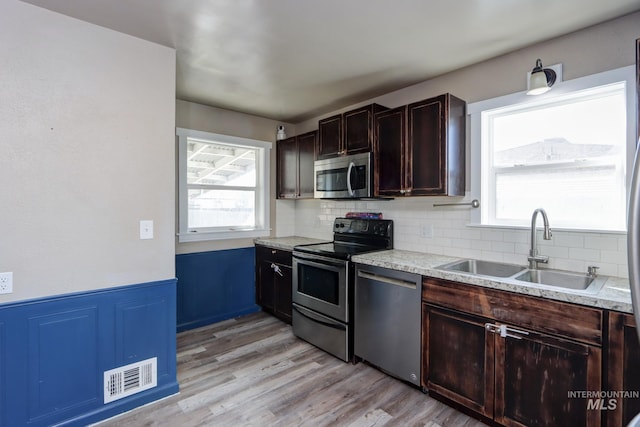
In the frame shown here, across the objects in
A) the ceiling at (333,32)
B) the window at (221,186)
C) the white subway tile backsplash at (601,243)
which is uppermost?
the ceiling at (333,32)

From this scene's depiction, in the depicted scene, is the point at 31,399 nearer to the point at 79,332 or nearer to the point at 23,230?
the point at 79,332

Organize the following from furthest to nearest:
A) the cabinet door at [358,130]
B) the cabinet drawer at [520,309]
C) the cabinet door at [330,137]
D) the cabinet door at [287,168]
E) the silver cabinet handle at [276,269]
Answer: the cabinet door at [287,168]
the silver cabinet handle at [276,269]
the cabinet door at [330,137]
the cabinet door at [358,130]
the cabinet drawer at [520,309]

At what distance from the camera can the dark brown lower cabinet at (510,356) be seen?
1.61 metres

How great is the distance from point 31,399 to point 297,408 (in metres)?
1.55

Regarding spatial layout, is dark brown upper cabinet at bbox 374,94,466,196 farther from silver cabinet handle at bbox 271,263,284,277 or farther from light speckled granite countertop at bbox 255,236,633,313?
silver cabinet handle at bbox 271,263,284,277

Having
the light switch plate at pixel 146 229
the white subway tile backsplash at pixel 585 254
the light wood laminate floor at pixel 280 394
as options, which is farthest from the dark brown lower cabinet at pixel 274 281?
the white subway tile backsplash at pixel 585 254

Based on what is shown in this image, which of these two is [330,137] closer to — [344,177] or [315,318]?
[344,177]

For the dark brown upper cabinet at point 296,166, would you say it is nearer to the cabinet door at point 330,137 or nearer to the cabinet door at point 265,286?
the cabinet door at point 330,137

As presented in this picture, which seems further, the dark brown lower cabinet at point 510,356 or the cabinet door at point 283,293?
the cabinet door at point 283,293

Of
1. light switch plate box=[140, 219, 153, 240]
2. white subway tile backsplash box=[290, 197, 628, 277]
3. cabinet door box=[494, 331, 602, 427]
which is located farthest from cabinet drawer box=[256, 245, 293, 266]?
cabinet door box=[494, 331, 602, 427]

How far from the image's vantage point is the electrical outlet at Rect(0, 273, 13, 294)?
1.76m

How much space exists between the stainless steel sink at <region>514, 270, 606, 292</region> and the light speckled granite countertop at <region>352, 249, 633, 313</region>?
0.31 feet

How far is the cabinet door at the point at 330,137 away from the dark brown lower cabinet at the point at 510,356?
5.55ft

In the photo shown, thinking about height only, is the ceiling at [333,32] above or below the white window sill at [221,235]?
above
